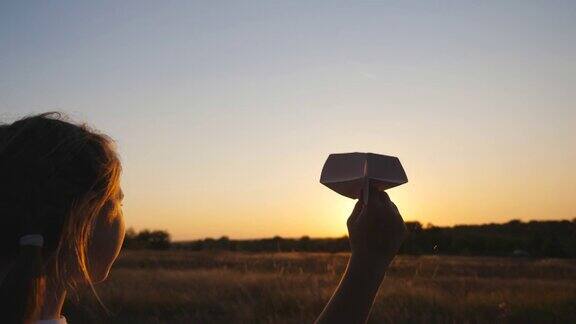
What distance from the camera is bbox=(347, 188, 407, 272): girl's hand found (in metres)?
0.96

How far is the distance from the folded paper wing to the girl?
46 millimetres

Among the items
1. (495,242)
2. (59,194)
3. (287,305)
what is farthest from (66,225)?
(495,242)

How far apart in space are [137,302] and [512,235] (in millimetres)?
58109

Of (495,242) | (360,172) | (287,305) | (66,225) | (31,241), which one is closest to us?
(360,172)

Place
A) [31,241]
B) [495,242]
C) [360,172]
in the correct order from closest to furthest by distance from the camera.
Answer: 1. [360,172]
2. [31,241]
3. [495,242]

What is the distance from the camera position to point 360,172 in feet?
2.92

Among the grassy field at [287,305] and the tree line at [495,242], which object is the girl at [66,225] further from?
the tree line at [495,242]

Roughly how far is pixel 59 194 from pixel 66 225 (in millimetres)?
60

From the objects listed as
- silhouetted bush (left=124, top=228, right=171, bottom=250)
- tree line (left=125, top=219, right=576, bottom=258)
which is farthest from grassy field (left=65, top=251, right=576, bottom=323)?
silhouetted bush (left=124, top=228, right=171, bottom=250)

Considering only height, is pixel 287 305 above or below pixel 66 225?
below

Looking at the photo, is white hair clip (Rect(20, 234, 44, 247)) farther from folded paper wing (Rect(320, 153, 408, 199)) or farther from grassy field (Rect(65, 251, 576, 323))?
grassy field (Rect(65, 251, 576, 323))

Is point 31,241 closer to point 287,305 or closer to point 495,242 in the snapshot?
point 287,305

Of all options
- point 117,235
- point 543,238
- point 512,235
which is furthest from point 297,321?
point 512,235

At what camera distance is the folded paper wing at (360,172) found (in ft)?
2.91
